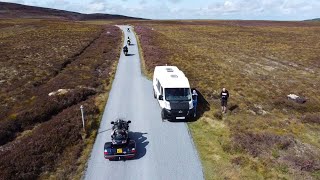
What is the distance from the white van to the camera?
23719 mm

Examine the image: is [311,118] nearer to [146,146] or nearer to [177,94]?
[177,94]

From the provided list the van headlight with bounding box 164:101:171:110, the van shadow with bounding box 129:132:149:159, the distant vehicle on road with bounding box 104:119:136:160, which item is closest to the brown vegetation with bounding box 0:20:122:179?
the distant vehicle on road with bounding box 104:119:136:160

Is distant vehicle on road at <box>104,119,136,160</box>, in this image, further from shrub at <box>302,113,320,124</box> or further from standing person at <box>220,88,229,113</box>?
shrub at <box>302,113,320,124</box>

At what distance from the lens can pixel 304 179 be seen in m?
16.7

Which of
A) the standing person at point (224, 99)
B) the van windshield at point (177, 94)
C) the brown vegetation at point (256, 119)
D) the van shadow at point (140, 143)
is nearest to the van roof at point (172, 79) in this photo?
the van windshield at point (177, 94)

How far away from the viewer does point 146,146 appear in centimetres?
1998

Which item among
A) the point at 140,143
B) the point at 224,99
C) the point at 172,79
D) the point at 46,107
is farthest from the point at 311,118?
the point at 46,107

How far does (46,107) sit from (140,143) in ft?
33.2

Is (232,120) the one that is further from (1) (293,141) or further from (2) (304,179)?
(2) (304,179)

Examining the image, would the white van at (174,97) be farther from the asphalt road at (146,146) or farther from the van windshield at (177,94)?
the asphalt road at (146,146)

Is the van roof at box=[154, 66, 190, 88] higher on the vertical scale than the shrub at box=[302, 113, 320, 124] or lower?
higher

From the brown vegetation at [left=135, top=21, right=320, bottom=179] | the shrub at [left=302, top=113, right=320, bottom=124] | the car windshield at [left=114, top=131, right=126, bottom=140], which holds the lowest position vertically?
the shrub at [left=302, top=113, right=320, bottom=124]

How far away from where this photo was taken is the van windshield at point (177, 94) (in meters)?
24.7

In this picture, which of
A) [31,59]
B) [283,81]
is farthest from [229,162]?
[31,59]
